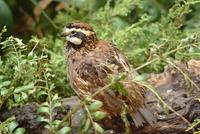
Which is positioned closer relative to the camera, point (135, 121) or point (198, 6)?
point (135, 121)

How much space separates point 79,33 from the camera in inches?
180

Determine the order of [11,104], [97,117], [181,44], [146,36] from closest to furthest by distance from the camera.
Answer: [97,117] → [181,44] → [11,104] → [146,36]

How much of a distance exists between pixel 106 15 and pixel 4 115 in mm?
1579

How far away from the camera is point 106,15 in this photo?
578cm

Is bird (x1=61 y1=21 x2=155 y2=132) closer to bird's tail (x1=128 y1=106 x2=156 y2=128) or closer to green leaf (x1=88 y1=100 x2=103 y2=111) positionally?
bird's tail (x1=128 y1=106 x2=156 y2=128)

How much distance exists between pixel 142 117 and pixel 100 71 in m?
0.38

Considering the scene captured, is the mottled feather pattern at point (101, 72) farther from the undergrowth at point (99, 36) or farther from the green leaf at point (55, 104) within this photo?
the green leaf at point (55, 104)

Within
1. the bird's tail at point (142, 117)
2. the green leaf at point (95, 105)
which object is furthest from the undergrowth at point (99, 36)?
the bird's tail at point (142, 117)

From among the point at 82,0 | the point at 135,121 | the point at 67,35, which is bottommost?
the point at 135,121

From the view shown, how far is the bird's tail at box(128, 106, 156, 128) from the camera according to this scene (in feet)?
14.0

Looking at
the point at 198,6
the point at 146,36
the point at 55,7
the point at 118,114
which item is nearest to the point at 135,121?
the point at 118,114

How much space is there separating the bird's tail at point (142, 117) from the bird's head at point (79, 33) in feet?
2.04

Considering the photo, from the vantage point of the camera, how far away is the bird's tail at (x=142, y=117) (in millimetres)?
4262

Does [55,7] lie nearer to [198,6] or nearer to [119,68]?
[198,6]
